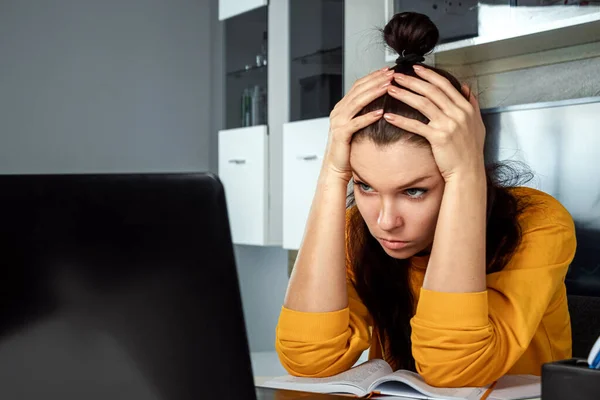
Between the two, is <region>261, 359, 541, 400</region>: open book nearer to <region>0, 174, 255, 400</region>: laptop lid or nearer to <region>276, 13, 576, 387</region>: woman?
<region>276, 13, 576, 387</region>: woman

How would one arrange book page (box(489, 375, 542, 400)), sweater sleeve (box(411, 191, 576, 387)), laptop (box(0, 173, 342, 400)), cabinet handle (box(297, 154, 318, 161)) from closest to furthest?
laptop (box(0, 173, 342, 400)) < book page (box(489, 375, 542, 400)) < sweater sleeve (box(411, 191, 576, 387)) < cabinet handle (box(297, 154, 318, 161))

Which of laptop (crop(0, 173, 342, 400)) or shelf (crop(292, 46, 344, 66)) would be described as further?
shelf (crop(292, 46, 344, 66))

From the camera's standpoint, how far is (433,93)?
1.10 m

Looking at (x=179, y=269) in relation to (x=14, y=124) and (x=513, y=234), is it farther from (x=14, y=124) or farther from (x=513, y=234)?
(x=14, y=124)

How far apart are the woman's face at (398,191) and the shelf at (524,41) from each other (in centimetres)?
129

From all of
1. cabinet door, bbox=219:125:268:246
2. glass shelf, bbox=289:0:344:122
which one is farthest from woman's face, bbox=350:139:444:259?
cabinet door, bbox=219:125:268:246

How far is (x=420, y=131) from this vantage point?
1090 millimetres

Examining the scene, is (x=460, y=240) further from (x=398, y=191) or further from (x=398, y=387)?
(x=398, y=387)

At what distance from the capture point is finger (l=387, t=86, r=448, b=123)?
3.58 feet

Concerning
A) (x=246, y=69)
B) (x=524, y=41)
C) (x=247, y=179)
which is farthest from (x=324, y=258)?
(x=246, y=69)

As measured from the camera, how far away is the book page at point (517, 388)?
924 mm

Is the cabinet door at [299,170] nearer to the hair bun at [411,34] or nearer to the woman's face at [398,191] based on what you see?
the hair bun at [411,34]

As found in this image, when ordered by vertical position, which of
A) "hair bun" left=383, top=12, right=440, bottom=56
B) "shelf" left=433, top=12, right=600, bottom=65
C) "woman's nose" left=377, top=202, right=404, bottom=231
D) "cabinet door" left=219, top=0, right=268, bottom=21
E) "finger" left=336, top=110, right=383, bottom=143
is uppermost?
"cabinet door" left=219, top=0, right=268, bottom=21

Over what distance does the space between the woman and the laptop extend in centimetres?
60
